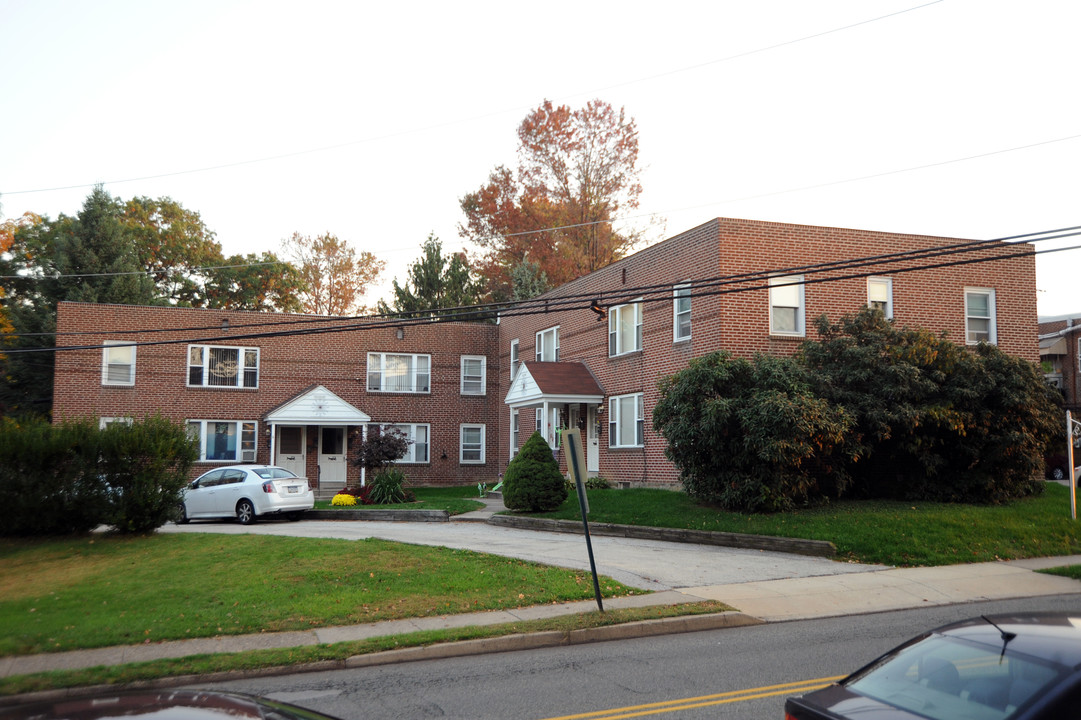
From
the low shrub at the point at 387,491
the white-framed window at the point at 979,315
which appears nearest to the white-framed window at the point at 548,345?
the low shrub at the point at 387,491

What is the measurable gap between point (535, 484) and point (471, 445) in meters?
15.8

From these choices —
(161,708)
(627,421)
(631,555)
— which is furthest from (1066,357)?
(161,708)

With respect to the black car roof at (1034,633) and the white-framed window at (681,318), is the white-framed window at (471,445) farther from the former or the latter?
the black car roof at (1034,633)

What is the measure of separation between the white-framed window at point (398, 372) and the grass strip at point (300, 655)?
2655 centimetres

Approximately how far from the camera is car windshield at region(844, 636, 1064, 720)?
11.1ft

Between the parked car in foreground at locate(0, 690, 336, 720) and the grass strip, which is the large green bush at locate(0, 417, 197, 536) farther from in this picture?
the parked car in foreground at locate(0, 690, 336, 720)

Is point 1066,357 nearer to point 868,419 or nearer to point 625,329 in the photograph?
point 625,329

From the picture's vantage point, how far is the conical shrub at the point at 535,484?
70.5ft

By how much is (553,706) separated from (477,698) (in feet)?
2.51

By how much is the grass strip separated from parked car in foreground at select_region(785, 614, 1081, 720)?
6.14 meters

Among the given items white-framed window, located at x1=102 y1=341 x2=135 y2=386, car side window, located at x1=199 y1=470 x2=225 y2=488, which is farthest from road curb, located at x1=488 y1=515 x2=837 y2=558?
white-framed window, located at x1=102 y1=341 x2=135 y2=386

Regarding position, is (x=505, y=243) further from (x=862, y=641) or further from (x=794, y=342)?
(x=862, y=641)

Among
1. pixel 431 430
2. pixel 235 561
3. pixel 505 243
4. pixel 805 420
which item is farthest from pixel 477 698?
pixel 505 243

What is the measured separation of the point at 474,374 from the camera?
123 ft
